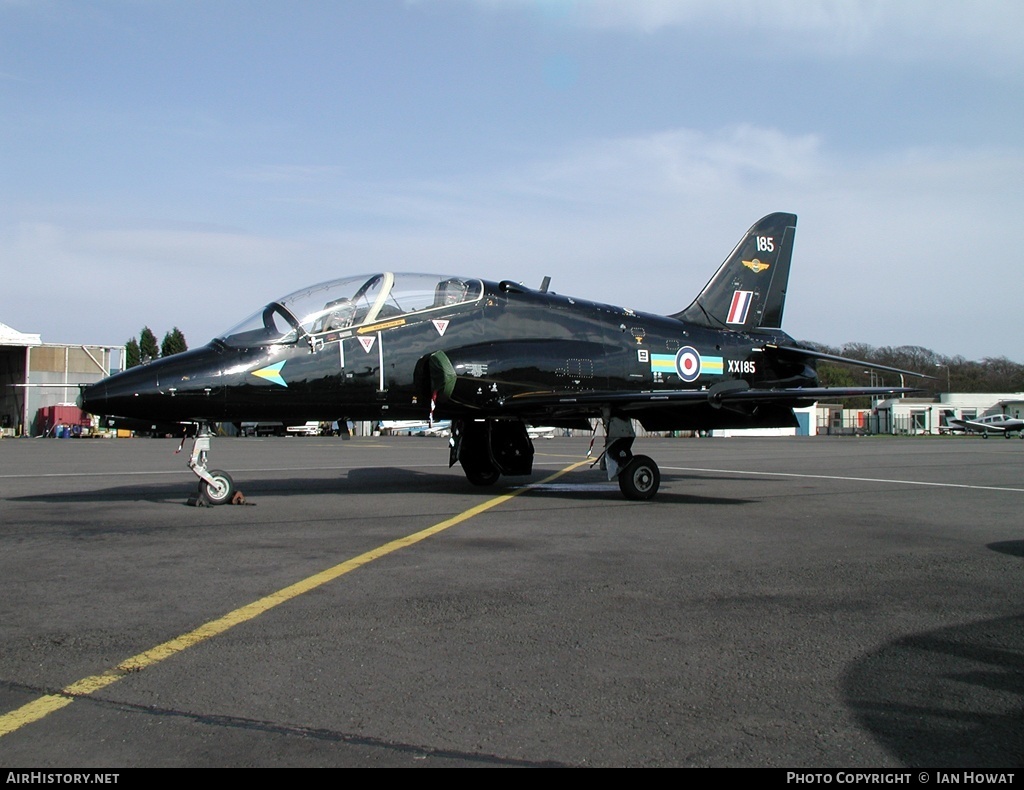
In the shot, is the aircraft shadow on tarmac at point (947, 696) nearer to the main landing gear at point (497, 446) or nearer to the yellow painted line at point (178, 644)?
the yellow painted line at point (178, 644)

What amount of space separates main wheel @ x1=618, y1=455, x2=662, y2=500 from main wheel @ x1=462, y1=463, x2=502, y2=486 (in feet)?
8.79

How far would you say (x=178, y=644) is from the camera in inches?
180

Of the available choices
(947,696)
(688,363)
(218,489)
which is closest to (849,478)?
(688,363)

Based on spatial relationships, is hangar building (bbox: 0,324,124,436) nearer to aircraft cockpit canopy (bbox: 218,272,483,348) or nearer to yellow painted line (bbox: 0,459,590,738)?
aircraft cockpit canopy (bbox: 218,272,483,348)

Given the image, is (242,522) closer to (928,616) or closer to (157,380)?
(157,380)

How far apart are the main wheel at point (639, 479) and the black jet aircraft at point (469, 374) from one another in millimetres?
18

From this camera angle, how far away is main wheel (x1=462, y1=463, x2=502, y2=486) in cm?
1447

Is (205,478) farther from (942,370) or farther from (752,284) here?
(942,370)

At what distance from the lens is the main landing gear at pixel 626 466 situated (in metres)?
12.5

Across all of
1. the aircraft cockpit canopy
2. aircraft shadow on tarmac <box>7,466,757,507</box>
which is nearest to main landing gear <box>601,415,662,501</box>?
aircraft shadow on tarmac <box>7,466,757,507</box>

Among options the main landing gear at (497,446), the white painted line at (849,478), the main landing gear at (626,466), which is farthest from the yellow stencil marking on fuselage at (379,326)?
the white painted line at (849,478)

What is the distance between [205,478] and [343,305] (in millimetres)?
2983

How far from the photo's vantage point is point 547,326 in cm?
1335

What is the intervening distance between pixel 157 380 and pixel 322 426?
6194 cm
